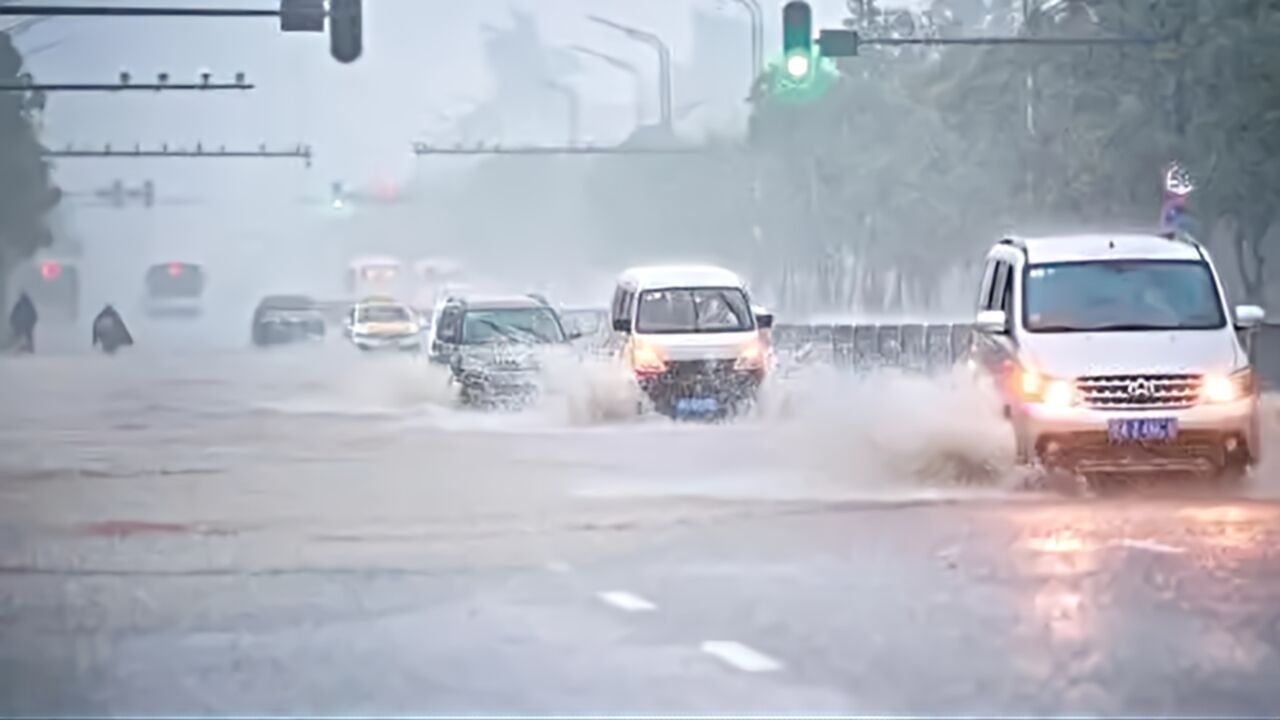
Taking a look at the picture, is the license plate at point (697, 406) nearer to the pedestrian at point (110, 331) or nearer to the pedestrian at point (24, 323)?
the pedestrian at point (110, 331)

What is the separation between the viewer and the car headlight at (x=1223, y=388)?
72.7ft

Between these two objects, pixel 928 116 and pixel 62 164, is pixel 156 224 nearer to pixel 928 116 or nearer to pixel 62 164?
pixel 62 164

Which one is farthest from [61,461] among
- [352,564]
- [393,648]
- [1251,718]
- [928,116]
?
[928,116]

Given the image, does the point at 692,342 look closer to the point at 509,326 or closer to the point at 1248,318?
the point at 509,326

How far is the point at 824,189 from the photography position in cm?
7969

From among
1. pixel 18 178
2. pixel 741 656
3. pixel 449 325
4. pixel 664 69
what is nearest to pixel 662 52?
pixel 664 69

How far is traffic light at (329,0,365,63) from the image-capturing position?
3206 cm

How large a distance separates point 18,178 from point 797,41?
179ft

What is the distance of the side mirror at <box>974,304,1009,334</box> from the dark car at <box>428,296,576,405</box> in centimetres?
1443

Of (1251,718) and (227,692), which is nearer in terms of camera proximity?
(1251,718)

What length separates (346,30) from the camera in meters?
32.1

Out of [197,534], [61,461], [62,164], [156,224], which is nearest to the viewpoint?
[197,534]

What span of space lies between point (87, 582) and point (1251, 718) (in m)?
8.42

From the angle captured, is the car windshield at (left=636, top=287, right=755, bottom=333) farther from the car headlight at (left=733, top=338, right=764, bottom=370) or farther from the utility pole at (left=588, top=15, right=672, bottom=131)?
the utility pole at (left=588, top=15, right=672, bottom=131)
